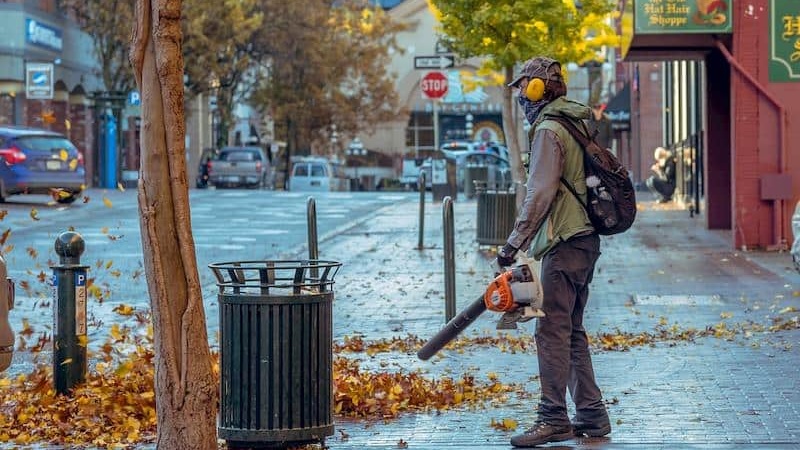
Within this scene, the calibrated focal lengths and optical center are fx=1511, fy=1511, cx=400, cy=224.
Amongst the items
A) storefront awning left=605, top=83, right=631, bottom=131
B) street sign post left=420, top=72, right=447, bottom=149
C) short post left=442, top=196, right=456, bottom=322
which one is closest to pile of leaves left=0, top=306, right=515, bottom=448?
short post left=442, top=196, right=456, bottom=322

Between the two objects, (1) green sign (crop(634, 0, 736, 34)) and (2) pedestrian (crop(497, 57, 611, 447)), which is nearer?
(2) pedestrian (crop(497, 57, 611, 447))

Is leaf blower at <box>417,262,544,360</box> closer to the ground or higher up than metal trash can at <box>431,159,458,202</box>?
closer to the ground

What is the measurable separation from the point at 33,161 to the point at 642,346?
2048 centimetres

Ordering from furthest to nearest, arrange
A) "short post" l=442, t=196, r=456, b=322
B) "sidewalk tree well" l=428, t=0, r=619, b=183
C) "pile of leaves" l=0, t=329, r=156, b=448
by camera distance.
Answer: "sidewalk tree well" l=428, t=0, r=619, b=183 < "short post" l=442, t=196, r=456, b=322 < "pile of leaves" l=0, t=329, r=156, b=448

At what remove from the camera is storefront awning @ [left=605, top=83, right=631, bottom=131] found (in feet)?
164

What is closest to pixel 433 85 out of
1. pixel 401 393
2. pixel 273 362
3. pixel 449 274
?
pixel 449 274

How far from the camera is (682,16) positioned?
61.1 ft

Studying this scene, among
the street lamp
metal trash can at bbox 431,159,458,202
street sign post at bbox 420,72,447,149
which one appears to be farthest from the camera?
the street lamp

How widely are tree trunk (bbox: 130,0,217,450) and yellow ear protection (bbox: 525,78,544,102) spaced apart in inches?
66.0

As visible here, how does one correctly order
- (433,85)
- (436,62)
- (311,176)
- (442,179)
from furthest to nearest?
1. (311,176)
2. (442,179)
3. (433,85)
4. (436,62)

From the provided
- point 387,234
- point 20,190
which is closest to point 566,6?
point 387,234

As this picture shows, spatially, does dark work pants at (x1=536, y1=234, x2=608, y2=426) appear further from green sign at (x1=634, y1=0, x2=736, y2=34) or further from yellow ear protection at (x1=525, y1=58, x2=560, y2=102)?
green sign at (x1=634, y1=0, x2=736, y2=34)

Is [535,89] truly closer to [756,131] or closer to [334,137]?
[756,131]

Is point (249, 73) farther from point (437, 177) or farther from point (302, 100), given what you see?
point (437, 177)
